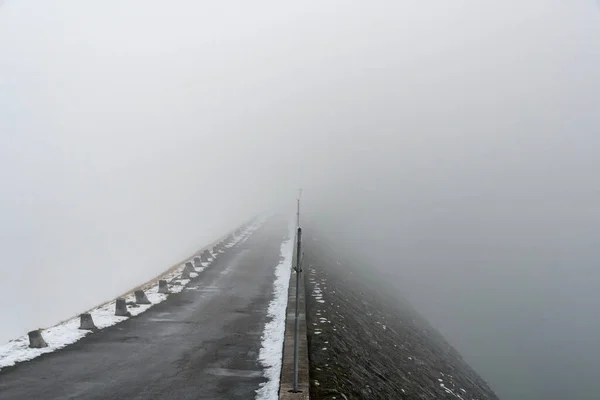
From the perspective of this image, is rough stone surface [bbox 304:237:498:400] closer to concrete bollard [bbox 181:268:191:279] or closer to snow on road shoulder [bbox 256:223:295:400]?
snow on road shoulder [bbox 256:223:295:400]

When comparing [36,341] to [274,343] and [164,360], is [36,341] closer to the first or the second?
[164,360]

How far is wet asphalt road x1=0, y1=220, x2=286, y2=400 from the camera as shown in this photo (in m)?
8.30

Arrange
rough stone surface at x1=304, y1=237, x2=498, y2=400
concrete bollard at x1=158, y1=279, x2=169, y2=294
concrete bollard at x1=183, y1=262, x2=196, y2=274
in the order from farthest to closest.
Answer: concrete bollard at x1=183, y1=262, x2=196, y2=274, concrete bollard at x1=158, y1=279, x2=169, y2=294, rough stone surface at x1=304, y1=237, x2=498, y2=400

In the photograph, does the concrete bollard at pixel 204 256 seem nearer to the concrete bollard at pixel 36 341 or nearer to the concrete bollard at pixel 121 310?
the concrete bollard at pixel 121 310

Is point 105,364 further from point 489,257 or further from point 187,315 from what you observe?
point 489,257

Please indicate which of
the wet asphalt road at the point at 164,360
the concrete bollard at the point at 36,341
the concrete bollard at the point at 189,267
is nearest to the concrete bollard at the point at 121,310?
the wet asphalt road at the point at 164,360

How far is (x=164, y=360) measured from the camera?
1014 cm

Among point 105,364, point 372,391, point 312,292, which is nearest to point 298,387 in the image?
point 372,391

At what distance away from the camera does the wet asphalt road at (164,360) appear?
327 inches

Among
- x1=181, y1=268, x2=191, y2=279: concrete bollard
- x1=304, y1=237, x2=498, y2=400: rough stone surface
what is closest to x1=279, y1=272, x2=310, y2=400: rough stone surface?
x1=304, y1=237, x2=498, y2=400: rough stone surface

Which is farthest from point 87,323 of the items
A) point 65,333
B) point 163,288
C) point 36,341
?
point 163,288

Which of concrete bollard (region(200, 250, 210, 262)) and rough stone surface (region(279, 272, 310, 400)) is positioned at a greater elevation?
rough stone surface (region(279, 272, 310, 400))

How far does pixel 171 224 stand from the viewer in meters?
171

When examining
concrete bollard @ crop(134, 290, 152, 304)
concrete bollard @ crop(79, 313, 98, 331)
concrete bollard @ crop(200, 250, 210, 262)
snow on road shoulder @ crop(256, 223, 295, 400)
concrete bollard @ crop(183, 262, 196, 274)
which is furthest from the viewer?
concrete bollard @ crop(200, 250, 210, 262)
